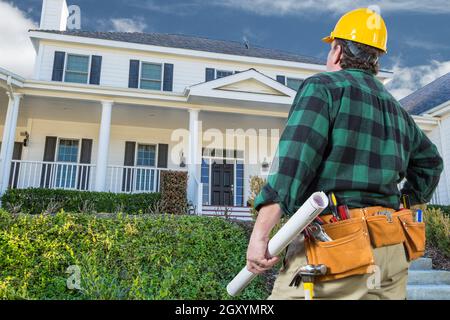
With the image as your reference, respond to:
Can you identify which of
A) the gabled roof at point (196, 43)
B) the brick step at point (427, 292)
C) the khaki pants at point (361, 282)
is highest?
the gabled roof at point (196, 43)

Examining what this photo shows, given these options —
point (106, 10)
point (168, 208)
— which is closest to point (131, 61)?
point (106, 10)

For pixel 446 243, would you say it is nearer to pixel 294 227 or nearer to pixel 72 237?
pixel 72 237

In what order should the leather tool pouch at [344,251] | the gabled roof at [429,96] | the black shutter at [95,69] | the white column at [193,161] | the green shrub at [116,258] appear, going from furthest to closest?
the gabled roof at [429,96] → the black shutter at [95,69] → the white column at [193,161] → the green shrub at [116,258] → the leather tool pouch at [344,251]

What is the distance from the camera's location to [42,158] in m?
13.0

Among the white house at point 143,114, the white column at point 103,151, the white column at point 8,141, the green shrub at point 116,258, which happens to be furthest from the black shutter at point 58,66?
the green shrub at point 116,258

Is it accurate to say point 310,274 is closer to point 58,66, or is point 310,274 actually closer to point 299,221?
point 299,221

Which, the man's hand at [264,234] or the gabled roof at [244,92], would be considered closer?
the man's hand at [264,234]

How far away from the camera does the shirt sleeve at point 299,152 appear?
1495mm

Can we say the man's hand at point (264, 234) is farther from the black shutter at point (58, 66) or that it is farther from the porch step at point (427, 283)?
the black shutter at point (58, 66)

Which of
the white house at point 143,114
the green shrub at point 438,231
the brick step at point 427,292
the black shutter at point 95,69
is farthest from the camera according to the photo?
the black shutter at point 95,69

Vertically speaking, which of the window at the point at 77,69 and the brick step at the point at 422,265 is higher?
the window at the point at 77,69

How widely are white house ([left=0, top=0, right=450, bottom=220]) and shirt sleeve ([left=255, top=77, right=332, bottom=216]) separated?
9.09 meters

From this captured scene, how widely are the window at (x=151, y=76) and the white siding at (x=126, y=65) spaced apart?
0.24 m
